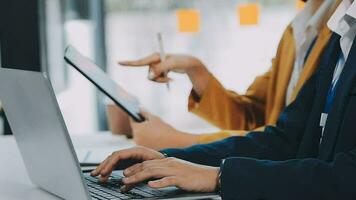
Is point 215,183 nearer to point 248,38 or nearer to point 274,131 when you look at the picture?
point 274,131

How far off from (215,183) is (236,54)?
237 centimetres

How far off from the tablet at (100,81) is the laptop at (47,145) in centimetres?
32

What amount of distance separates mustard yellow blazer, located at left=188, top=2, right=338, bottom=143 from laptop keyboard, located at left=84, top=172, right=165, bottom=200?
2.57 feet

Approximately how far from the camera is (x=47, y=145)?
1.08 m

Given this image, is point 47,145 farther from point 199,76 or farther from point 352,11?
point 199,76

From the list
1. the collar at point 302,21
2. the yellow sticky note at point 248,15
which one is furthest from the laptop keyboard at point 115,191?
the yellow sticky note at point 248,15

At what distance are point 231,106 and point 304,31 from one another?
0.36m

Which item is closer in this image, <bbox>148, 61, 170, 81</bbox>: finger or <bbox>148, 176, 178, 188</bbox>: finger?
<bbox>148, 176, 178, 188</bbox>: finger

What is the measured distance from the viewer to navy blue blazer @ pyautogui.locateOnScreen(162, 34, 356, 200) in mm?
1057

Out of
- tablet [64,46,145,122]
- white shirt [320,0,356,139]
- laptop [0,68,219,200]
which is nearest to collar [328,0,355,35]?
white shirt [320,0,356,139]

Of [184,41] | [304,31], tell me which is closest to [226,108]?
[304,31]

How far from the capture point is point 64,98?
3.05 m

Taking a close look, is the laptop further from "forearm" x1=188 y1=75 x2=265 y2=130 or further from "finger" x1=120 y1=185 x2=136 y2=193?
"forearm" x1=188 y1=75 x2=265 y2=130

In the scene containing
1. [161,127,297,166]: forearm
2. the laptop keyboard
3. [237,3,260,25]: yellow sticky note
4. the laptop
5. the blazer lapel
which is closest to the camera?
the laptop
